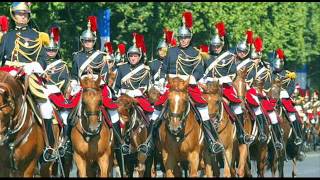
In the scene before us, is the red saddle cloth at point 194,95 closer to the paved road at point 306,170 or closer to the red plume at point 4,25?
the red plume at point 4,25

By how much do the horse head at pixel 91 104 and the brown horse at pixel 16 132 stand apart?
1.86 m

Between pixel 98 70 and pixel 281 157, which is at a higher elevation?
pixel 98 70

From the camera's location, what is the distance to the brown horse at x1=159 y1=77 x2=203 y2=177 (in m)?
20.9

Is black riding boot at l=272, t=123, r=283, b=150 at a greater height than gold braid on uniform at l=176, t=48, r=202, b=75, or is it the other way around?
gold braid on uniform at l=176, t=48, r=202, b=75

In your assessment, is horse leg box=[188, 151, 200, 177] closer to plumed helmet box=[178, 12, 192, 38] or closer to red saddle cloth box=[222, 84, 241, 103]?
plumed helmet box=[178, 12, 192, 38]

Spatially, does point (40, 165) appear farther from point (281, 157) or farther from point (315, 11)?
point (315, 11)

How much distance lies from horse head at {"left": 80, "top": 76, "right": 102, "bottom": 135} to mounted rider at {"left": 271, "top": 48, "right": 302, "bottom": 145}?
9.93 meters

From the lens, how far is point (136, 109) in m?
25.0

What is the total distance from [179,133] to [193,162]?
548mm

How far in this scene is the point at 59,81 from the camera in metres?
24.2

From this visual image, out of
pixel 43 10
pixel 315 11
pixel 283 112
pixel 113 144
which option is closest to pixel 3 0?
pixel 43 10

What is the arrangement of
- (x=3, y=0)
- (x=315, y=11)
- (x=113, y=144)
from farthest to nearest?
(x=315, y=11), (x=3, y=0), (x=113, y=144)

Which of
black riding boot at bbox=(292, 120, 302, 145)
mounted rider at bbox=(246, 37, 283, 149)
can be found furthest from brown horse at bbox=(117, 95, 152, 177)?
black riding boot at bbox=(292, 120, 302, 145)

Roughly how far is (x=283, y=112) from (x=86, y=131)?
10.1m
